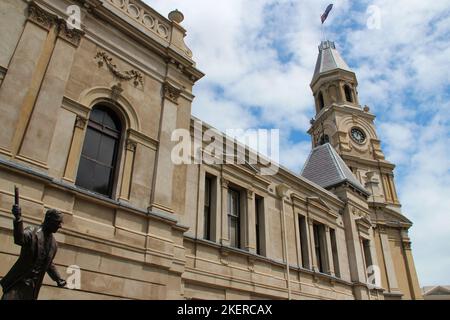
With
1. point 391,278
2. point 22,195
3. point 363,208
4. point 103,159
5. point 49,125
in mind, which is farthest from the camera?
point 391,278

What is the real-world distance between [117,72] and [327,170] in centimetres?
1773

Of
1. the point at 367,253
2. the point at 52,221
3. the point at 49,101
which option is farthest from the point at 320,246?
the point at 52,221

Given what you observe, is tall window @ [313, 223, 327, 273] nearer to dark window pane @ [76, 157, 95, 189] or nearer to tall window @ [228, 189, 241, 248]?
tall window @ [228, 189, 241, 248]

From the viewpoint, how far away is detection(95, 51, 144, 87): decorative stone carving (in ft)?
39.4

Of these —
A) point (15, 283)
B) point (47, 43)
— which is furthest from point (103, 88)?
point (15, 283)

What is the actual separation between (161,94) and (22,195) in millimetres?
6308

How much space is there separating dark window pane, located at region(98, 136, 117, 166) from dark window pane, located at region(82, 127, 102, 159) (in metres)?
0.15

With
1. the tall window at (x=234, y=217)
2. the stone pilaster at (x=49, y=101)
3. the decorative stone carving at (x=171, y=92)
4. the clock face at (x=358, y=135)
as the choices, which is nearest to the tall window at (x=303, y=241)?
the tall window at (x=234, y=217)

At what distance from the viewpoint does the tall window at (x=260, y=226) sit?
16844 millimetres

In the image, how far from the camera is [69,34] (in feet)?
36.7

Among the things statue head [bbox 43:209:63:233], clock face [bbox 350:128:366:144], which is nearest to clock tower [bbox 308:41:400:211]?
clock face [bbox 350:128:366:144]

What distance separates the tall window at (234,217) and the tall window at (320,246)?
6.09m

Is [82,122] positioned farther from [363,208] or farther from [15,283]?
[363,208]
